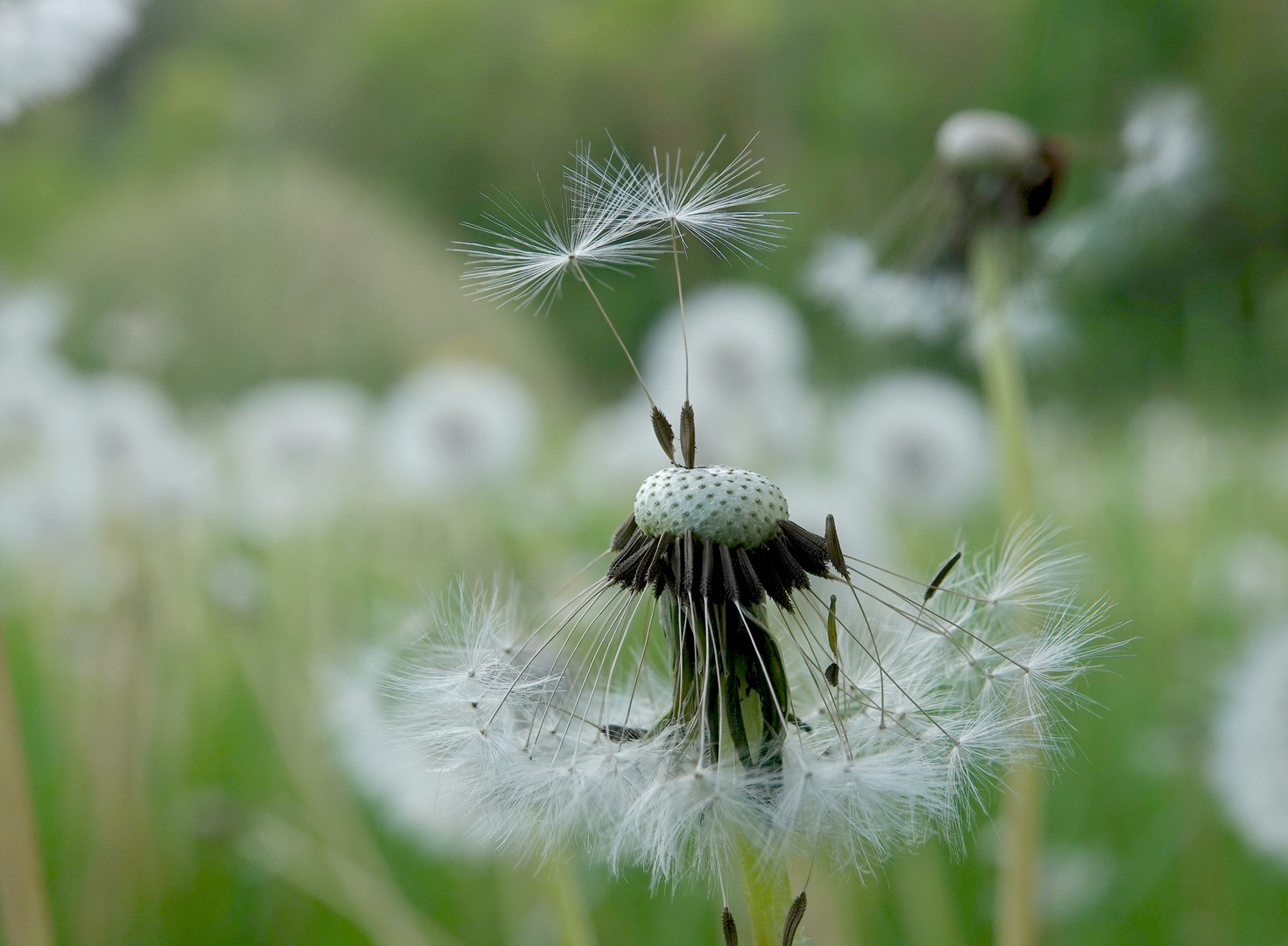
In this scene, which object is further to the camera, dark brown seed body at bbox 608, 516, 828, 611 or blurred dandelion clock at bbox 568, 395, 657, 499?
blurred dandelion clock at bbox 568, 395, 657, 499

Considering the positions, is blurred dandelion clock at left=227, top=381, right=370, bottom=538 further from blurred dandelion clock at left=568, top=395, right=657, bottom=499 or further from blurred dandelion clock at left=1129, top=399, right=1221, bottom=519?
blurred dandelion clock at left=1129, top=399, right=1221, bottom=519

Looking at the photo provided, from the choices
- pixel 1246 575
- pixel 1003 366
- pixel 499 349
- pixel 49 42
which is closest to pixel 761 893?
pixel 1003 366

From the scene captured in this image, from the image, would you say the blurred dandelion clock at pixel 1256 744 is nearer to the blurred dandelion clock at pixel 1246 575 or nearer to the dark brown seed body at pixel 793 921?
the blurred dandelion clock at pixel 1246 575

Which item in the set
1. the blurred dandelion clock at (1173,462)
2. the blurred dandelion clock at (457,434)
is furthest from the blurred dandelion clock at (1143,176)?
the blurred dandelion clock at (1173,462)

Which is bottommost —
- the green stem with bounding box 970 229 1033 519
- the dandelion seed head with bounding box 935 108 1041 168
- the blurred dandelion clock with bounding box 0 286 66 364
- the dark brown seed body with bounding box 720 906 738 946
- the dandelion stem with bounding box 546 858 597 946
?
the dark brown seed body with bounding box 720 906 738 946

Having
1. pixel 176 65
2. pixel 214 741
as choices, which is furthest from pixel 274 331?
pixel 214 741

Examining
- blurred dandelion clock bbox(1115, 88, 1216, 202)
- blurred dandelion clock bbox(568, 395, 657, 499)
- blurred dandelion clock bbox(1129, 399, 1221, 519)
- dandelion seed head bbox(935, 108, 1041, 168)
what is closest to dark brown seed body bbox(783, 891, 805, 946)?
dandelion seed head bbox(935, 108, 1041, 168)
